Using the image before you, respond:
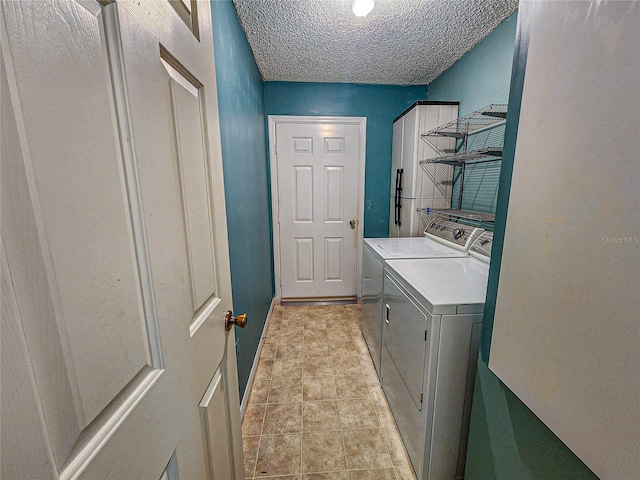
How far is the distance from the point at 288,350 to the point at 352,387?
0.67m

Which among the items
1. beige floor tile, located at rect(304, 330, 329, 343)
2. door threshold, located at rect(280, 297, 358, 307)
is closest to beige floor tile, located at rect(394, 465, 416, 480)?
beige floor tile, located at rect(304, 330, 329, 343)

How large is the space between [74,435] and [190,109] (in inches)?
25.4

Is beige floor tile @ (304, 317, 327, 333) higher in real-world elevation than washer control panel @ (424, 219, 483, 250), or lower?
lower

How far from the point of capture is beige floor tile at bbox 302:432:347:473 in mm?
1315

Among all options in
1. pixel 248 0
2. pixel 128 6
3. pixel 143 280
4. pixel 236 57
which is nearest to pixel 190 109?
pixel 128 6

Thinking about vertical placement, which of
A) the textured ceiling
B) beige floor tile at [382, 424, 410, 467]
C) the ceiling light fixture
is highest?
the textured ceiling

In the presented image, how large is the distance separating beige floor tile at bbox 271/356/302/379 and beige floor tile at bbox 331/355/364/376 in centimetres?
27

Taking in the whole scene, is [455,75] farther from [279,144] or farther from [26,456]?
[26,456]

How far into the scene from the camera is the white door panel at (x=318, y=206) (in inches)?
115

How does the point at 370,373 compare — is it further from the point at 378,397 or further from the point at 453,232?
the point at 453,232

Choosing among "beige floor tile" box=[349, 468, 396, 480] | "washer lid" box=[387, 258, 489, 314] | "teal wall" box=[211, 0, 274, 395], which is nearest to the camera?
"washer lid" box=[387, 258, 489, 314]

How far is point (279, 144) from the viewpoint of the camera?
115 inches

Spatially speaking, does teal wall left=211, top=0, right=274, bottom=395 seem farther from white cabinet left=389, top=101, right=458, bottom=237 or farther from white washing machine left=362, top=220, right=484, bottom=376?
white cabinet left=389, top=101, right=458, bottom=237

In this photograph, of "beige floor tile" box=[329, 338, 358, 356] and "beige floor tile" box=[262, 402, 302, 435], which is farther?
"beige floor tile" box=[329, 338, 358, 356]
